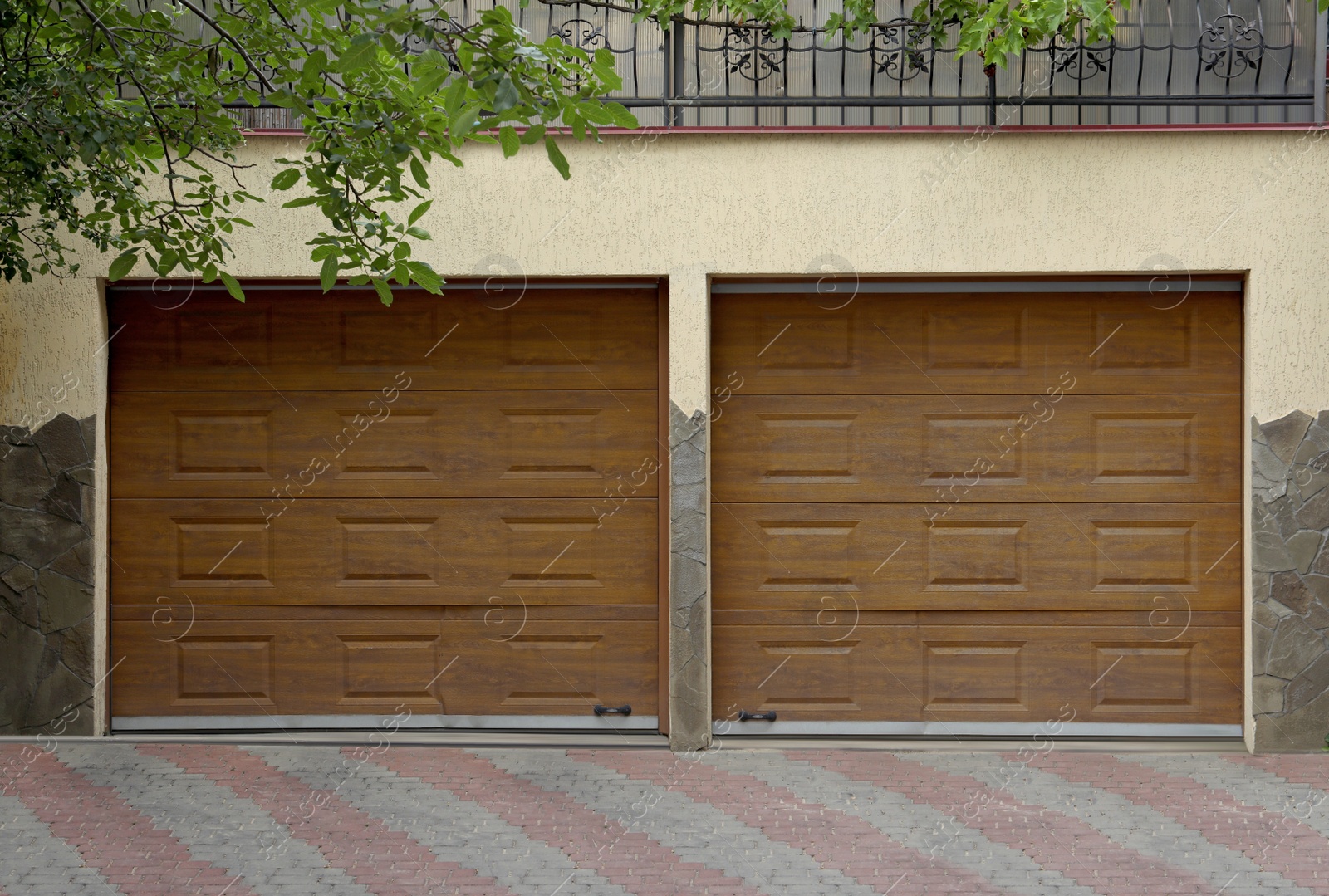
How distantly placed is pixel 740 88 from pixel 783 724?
3553 millimetres

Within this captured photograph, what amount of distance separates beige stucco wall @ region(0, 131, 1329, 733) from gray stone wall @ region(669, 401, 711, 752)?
0.67 ft

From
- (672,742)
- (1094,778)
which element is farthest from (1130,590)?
(672,742)

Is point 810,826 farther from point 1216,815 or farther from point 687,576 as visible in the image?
point 1216,815

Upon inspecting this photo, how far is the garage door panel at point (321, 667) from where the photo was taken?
582 centimetres

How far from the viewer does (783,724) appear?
5766 mm

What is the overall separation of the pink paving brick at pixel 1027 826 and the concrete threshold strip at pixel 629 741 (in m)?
0.23

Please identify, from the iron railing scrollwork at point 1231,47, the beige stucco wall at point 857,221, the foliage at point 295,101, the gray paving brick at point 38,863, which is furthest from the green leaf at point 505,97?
the iron railing scrollwork at point 1231,47

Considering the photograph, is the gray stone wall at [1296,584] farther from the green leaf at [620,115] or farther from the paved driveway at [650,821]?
the green leaf at [620,115]

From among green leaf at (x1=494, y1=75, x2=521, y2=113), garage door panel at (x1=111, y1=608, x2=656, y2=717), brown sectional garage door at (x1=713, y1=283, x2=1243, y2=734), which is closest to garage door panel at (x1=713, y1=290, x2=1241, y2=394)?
brown sectional garage door at (x1=713, y1=283, x2=1243, y2=734)

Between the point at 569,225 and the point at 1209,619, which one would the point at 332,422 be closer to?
the point at 569,225

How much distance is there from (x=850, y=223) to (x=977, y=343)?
3.22 feet

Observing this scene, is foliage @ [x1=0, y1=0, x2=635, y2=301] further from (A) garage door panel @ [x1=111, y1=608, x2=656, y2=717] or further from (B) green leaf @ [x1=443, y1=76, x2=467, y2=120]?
(A) garage door panel @ [x1=111, y1=608, x2=656, y2=717]

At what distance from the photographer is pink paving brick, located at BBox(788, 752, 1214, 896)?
4.08 metres

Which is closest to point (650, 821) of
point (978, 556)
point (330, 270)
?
point (978, 556)
